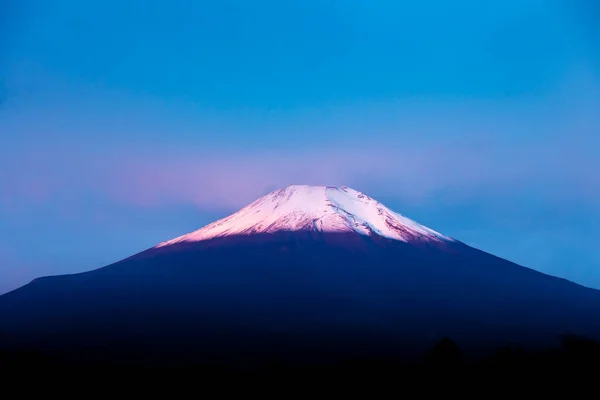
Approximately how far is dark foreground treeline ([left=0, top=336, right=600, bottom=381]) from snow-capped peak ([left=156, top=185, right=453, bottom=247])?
4115 cm

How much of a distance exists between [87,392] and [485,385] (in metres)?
22.5

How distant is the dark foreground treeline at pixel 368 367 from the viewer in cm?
3925

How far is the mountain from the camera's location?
54219 millimetres

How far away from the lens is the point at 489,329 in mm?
59469

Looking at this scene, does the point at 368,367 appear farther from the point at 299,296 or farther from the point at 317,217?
the point at 317,217

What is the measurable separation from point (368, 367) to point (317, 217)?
47178mm

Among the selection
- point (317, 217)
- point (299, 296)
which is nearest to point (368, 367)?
point (299, 296)

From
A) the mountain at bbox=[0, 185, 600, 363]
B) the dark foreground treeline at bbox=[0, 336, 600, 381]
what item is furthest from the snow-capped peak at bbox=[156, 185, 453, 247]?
the dark foreground treeline at bbox=[0, 336, 600, 381]

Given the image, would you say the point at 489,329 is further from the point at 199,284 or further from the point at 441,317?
the point at 199,284

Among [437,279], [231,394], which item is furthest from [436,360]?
[437,279]

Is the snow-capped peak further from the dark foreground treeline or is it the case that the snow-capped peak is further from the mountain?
the dark foreground treeline

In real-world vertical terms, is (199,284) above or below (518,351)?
above

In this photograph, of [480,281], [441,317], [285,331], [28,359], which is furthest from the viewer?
[480,281]

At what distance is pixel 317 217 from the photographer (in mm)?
89875
